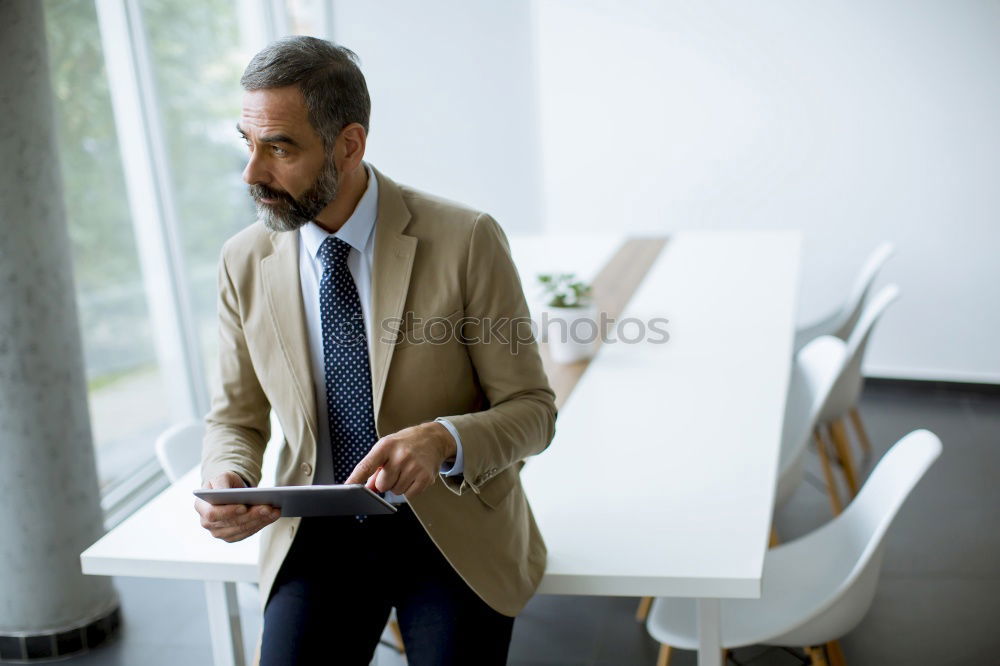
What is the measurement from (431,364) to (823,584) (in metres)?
1.07

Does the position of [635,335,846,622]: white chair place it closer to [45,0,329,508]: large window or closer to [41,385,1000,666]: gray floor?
[41,385,1000,666]: gray floor

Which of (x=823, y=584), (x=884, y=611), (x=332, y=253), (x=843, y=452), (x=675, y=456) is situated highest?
(x=332, y=253)

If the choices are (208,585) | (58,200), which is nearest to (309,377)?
(208,585)

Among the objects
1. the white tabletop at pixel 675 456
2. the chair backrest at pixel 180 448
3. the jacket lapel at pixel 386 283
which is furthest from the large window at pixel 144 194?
the jacket lapel at pixel 386 283

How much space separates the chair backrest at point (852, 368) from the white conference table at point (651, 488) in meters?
0.23

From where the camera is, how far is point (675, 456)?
2.30 m

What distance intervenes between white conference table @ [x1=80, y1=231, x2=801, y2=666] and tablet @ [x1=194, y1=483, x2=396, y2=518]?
40 centimetres

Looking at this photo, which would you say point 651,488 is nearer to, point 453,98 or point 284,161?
point 284,161

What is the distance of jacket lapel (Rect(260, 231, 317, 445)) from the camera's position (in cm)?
172

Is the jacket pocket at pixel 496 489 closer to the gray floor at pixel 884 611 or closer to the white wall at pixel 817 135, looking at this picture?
the gray floor at pixel 884 611

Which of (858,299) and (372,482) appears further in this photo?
(858,299)

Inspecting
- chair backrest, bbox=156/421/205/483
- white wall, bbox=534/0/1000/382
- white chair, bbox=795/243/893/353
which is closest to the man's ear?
chair backrest, bbox=156/421/205/483

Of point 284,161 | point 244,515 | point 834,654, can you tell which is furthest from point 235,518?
point 834,654

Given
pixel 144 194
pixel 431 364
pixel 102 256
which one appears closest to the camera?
pixel 431 364
